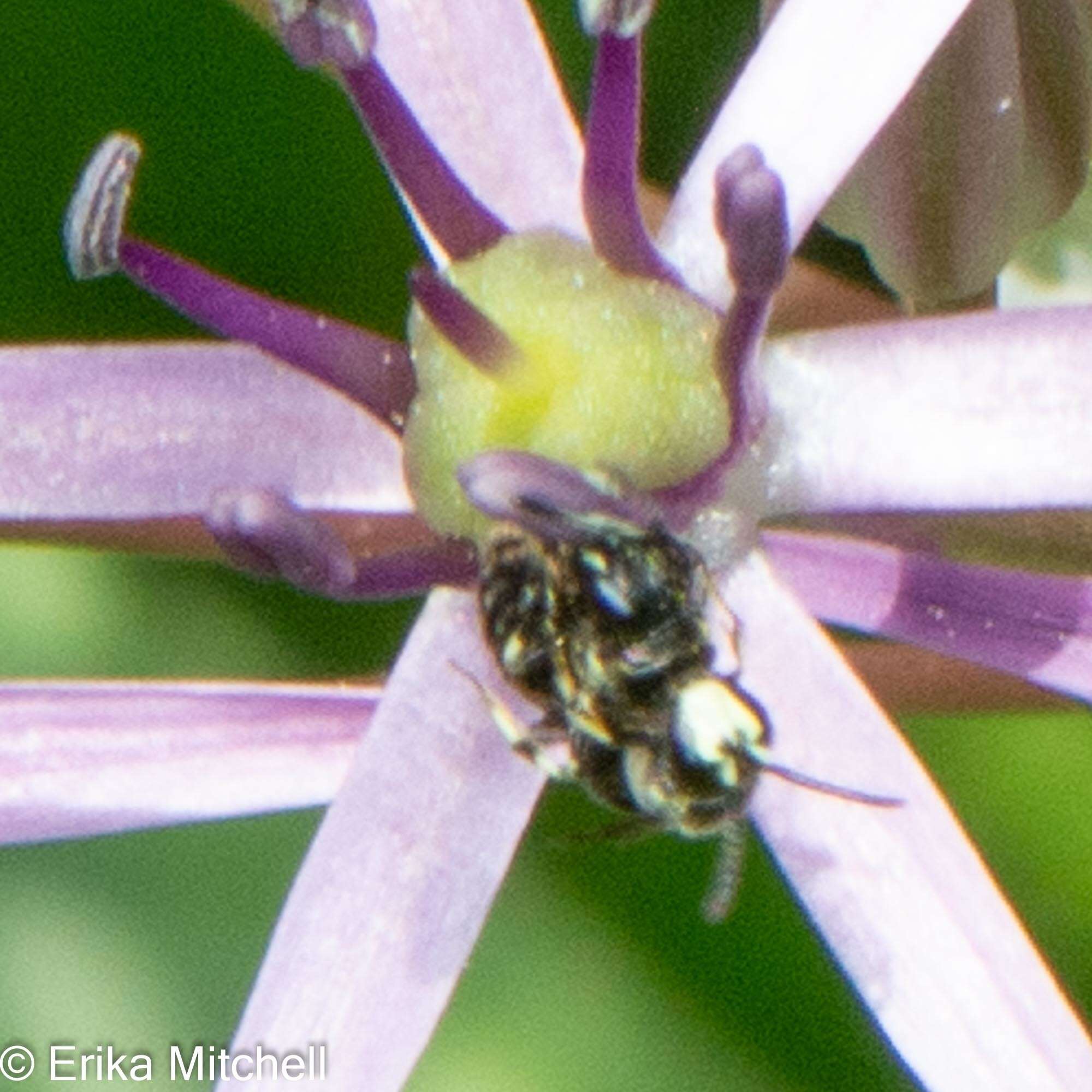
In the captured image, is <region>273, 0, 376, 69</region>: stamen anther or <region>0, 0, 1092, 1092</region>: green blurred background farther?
<region>0, 0, 1092, 1092</region>: green blurred background

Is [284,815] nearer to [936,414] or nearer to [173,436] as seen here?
[173,436]

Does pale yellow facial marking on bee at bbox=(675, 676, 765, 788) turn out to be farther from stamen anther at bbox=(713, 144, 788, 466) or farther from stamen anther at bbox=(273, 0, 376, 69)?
stamen anther at bbox=(273, 0, 376, 69)

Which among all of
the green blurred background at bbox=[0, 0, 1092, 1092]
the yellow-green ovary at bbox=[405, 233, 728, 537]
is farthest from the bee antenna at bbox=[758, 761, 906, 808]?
the green blurred background at bbox=[0, 0, 1092, 1092]

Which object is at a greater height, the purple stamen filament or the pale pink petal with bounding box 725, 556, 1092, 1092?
the purple stamen filament

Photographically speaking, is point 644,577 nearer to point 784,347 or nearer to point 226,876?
point 784,347

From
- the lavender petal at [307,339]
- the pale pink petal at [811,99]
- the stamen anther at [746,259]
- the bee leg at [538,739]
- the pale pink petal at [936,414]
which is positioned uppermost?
the pale pink petal at [811,99]

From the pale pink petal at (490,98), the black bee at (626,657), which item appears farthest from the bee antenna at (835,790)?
the pale pink petal at (490,98)

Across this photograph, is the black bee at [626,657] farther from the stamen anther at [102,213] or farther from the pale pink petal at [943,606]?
the stamen anther at [102,213]
